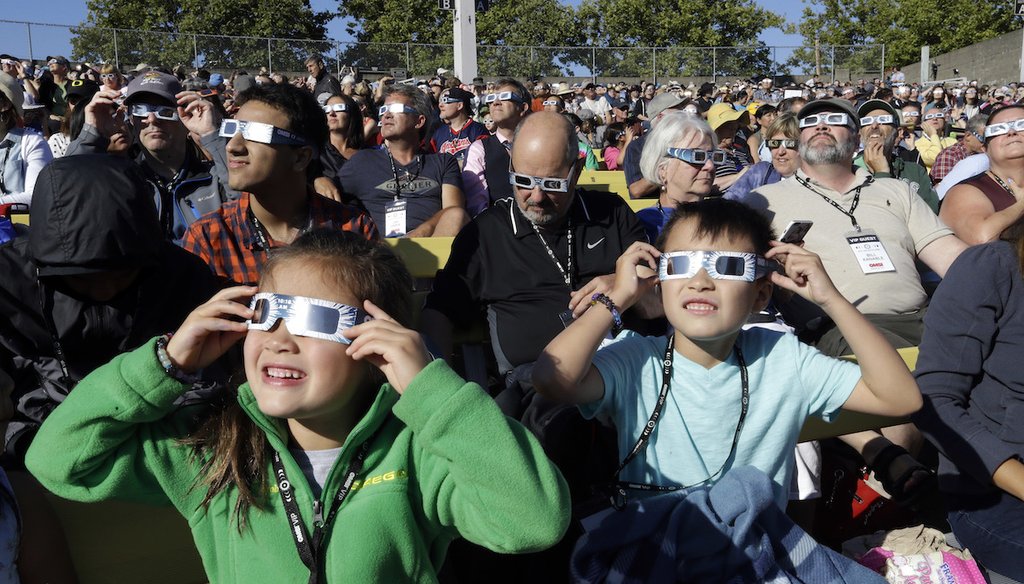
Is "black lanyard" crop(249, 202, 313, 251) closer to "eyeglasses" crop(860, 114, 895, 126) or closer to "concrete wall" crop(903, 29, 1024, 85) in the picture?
"eyeglasses" crop(860, 114, 895, 126)

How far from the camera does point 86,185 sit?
2.51m

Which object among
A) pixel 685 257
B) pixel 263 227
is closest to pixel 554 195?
pixel 263 227

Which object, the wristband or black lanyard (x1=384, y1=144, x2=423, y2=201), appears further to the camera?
black lanyard (x1=384, y1=144, x2=423, y2=201)

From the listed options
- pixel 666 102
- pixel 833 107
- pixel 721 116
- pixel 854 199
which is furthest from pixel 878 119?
pixel 854 199

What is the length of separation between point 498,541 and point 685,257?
1.06 metres

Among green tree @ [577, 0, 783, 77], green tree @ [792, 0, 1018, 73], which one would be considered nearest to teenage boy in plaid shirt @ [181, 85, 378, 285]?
green tree @ [577, 0, 783, 77]

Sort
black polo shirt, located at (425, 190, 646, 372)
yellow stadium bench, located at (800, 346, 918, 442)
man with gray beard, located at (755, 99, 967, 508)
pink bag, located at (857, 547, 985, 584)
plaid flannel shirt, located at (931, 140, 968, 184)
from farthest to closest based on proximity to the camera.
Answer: plaid flannel shirt, located at (931, 140, 968, 184), man with gray beard, located at (755, 99, 967, 508), black polo shirt, located at (425, 190, 646, 372), yellow stadium bench, located at (800, 346, 918, 442), pink bag, located at (857, 547, 985, 584)

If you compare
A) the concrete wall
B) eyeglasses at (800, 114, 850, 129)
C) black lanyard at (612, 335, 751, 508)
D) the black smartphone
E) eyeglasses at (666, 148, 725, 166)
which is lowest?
black lanyard at (612, 335, 751, 508)

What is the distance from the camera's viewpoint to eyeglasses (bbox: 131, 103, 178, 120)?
5152mm

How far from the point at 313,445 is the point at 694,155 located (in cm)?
308

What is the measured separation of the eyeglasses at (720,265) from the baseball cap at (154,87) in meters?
3.98

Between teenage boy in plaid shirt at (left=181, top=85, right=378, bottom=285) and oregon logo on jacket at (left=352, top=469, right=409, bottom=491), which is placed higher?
teenage boy in plaid shirt at (left=181, top=85, right=378, bottom=285)

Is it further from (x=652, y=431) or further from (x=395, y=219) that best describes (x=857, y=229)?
(x=395, y=219)

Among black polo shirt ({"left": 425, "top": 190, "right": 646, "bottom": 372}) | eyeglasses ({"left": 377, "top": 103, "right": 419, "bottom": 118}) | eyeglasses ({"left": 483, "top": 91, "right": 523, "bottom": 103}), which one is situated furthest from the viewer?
eyeglasses ({"left": 483, "top": 91, "right": 523, "bottom": 103})
